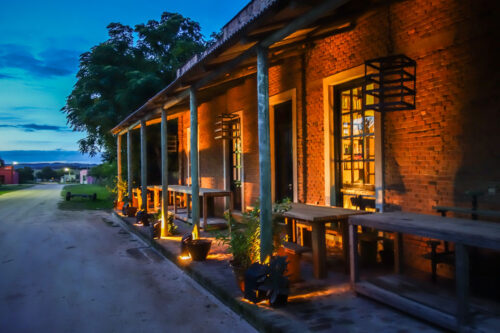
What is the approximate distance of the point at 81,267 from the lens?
608 centimetres

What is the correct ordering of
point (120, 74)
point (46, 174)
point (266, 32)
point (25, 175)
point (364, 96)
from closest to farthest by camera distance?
point (266, 32)
point (364, 96)
point (120, 74)
point (25, 175)
point (46, 174)

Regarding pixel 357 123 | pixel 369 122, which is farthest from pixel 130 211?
pixel 369 122

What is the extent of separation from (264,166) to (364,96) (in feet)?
7.58

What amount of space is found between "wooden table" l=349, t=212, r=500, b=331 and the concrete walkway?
1.34 m

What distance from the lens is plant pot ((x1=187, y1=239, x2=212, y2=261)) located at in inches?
226

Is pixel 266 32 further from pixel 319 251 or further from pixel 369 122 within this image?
pixel 319 251

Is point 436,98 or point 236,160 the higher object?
point 436,98

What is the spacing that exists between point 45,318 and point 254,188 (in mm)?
5507

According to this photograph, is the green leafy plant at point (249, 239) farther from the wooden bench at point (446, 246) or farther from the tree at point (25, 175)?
the tree at point (25, 175)

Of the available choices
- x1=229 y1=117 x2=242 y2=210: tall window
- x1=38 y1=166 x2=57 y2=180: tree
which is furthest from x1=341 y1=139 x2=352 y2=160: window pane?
x1=38 y1=166 x2=57 y2=180: tree

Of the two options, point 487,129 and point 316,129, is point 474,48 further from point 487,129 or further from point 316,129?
point 316,129

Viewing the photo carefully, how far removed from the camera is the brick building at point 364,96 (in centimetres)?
393

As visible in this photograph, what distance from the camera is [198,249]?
5.74 meters

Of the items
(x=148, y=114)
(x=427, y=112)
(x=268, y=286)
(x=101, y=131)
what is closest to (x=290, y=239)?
(x=268, y=286)
